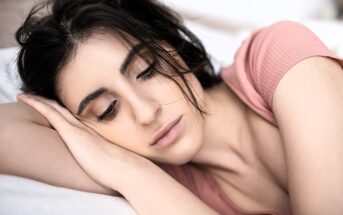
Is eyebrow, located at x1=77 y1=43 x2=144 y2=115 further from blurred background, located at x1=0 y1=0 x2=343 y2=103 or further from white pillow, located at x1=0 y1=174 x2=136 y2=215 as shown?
blurred background, located at x1=0 y1=0 x2=343 y2=103

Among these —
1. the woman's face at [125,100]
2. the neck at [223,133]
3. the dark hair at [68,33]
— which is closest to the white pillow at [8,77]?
the dark hair at [68,33]

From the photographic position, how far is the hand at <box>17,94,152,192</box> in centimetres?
71

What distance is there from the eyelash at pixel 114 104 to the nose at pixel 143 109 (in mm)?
48

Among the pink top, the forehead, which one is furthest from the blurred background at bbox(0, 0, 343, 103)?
the forehead

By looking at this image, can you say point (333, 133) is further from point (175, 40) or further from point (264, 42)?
point (175, 40)

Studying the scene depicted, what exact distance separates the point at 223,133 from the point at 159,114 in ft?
0.81

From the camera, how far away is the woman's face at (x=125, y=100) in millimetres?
762

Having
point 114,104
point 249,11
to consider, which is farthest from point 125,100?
point 249,11

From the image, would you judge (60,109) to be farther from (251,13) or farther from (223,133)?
(251,13)

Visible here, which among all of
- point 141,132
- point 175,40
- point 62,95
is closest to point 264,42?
point 175,40

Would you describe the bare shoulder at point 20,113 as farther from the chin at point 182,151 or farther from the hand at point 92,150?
the chin at point 182,151

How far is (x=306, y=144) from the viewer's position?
701mm

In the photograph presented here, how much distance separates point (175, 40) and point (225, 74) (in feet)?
0.59

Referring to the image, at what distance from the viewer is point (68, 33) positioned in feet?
2.62
